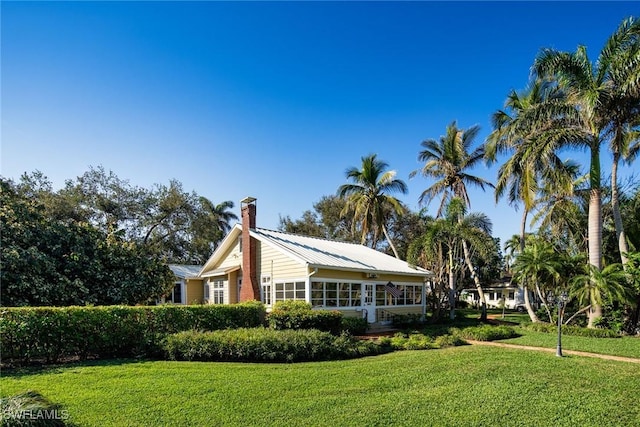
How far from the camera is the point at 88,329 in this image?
9.70m

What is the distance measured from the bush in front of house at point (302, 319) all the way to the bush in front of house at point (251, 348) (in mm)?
2592

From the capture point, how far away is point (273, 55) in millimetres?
13273

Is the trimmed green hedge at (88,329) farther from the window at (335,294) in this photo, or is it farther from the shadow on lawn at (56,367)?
the window at (335,294)

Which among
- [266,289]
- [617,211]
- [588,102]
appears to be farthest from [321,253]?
[617,211]

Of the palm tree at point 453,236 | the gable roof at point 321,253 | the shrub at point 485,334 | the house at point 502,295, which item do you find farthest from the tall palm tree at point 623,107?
the house at point 502,295

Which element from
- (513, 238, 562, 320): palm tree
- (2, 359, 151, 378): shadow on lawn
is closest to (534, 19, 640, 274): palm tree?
(513, 238, 562, 320): palm tree

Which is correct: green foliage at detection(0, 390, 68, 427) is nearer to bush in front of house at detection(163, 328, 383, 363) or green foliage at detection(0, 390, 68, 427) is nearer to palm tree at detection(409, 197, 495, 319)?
bush in front of house at detection(163, 328, 383, 363)

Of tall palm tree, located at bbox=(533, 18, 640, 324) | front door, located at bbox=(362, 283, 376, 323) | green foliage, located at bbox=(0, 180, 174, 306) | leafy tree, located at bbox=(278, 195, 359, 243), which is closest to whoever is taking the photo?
green foliage, located at bbox=(0, 180, 174, 306)

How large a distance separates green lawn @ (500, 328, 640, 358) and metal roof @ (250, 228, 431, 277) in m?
6.74

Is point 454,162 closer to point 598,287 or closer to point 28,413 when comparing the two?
point 598,287

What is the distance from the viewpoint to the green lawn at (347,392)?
5.66 metres

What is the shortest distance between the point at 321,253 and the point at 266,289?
3.23 metres

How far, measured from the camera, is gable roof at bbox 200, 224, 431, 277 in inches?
648

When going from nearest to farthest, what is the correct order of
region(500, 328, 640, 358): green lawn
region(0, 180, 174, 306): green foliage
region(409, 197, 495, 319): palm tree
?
region(500, 328, 640, 358): green lawn, region(0, 180, 174, 306): green foliage, region(409, 197, 495, 319): palm tree
